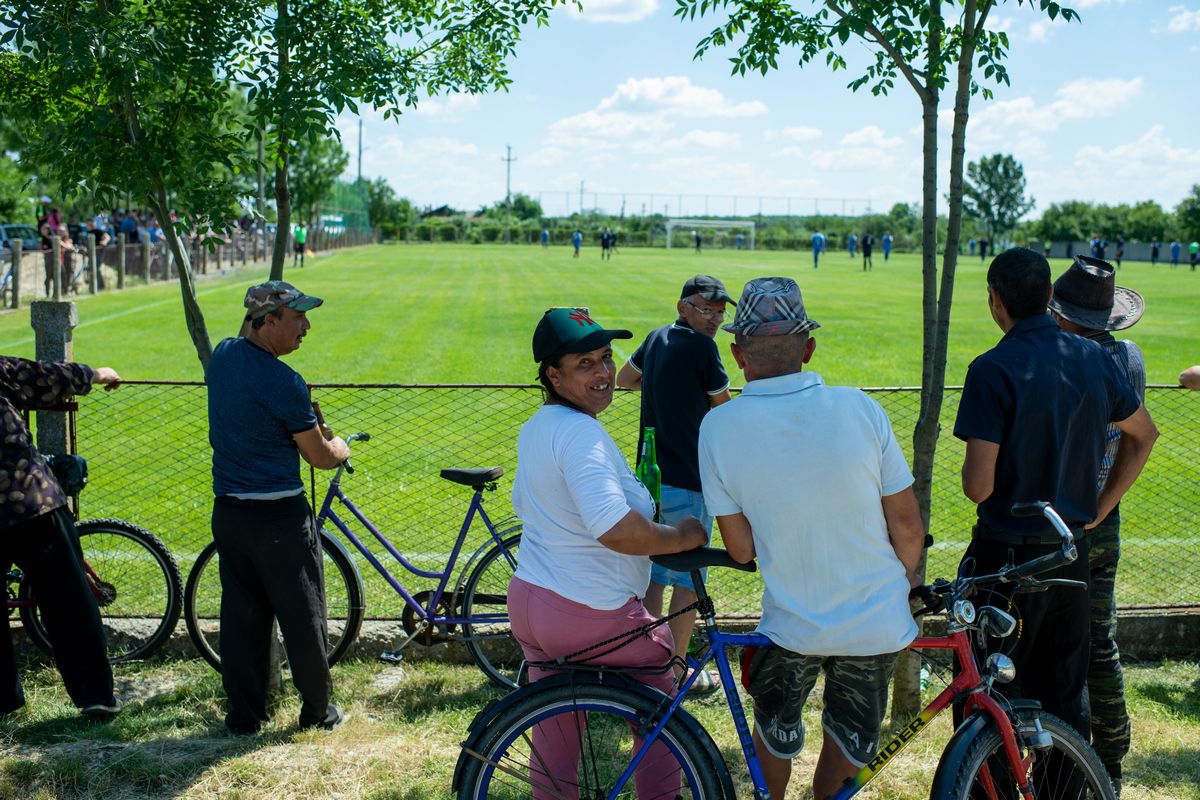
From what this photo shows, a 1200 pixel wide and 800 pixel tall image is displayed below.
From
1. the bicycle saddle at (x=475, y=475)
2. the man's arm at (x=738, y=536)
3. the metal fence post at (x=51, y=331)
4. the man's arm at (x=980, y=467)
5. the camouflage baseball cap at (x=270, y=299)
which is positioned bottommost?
the bicycle saddle at (x=475, y=475)

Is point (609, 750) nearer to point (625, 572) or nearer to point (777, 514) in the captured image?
point (625, 572)

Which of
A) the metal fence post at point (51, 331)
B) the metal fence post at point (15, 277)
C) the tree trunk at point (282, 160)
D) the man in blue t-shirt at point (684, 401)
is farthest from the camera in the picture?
the metal fence post at point (15, 277)

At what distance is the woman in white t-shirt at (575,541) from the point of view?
10.2 ft

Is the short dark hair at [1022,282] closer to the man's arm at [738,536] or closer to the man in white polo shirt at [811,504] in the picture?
the man in white polo shirt at [811,504]

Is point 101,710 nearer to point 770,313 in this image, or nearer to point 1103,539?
point 770,313

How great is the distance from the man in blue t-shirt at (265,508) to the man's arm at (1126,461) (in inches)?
118

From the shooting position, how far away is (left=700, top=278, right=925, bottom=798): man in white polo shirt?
9.71ft

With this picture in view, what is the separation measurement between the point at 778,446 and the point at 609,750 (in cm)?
173

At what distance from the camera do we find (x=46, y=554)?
4566 mm

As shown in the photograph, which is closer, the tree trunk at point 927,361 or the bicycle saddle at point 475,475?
the tree trunk at point 927,361

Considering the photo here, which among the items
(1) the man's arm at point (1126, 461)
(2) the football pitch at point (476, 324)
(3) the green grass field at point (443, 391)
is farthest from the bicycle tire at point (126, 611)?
(2) the football pitch at point (476, 324)

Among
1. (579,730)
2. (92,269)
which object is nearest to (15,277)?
(92,269)

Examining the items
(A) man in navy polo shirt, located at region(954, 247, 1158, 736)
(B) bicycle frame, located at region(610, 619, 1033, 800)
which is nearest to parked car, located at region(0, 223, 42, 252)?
(B) bicycle frame, located at region(610, 619, 1033, 800)

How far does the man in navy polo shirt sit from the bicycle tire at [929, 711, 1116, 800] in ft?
1.04
